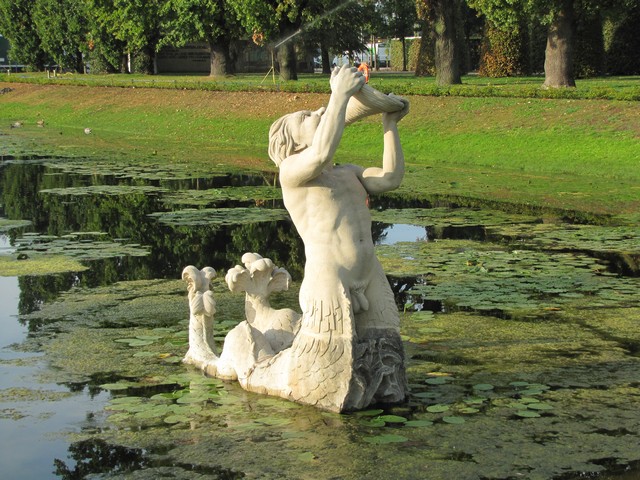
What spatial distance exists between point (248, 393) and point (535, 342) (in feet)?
8.27

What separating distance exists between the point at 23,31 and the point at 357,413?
5767cm

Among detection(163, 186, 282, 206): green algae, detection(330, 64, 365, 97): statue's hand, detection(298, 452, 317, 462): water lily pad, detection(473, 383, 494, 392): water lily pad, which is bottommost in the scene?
detection(298, 452, 317, 462): water lily pad

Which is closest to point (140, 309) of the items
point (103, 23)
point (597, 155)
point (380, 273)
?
point (380, 273)

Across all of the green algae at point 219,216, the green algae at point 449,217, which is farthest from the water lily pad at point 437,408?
the green algae at point 219,216

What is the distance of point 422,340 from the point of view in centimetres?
919

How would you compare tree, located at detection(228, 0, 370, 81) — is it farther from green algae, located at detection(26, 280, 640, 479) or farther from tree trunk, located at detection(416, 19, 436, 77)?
green algae, located at detection(26, 280, 640, 479)

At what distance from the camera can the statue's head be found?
24.7 ft

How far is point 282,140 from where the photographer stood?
7.57 metres

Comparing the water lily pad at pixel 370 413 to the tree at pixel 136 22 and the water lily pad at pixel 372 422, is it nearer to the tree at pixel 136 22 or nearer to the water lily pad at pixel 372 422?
the water lily pad at pixel 372 422

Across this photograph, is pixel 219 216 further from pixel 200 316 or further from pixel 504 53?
pixel 504 53

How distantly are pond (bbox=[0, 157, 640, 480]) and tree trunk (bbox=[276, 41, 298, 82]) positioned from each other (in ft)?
76.3

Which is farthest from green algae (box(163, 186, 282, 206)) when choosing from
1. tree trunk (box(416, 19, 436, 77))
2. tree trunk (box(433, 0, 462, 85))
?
tree trunk (box(416, 19, 436, 77))

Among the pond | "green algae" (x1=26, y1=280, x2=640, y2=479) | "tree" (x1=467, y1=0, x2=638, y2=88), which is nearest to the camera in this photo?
"green algae" (x1=26, y1=280, x2=640, y2=479)

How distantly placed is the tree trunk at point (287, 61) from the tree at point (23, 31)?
25.3 m
